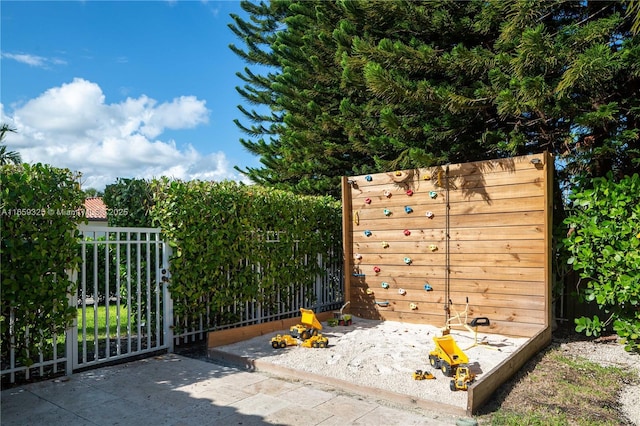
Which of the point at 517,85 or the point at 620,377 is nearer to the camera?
the point at 620,377

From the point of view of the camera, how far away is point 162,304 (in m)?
5.13

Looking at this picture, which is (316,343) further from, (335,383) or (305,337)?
(335,383)

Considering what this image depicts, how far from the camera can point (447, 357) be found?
147 inches

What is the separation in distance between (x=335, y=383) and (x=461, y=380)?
107cm

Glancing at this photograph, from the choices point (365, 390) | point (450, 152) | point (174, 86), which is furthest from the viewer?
point (174, 86)

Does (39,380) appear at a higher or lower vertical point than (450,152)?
lower

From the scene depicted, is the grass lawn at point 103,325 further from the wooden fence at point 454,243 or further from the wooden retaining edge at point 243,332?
the wooden fence at point 454,243

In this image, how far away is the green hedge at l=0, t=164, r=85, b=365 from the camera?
137 inches

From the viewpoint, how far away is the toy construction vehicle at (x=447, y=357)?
369cm

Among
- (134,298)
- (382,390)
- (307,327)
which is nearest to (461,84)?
(307,327)

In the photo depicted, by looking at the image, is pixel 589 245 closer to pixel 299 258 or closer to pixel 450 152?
pixel 450 152

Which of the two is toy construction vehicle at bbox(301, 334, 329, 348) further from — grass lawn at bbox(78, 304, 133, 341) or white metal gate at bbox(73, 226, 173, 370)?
grass lawn at bbox(78, 304, 133, 341)

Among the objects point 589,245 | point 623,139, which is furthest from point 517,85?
point 589,245

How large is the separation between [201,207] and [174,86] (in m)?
4.42
